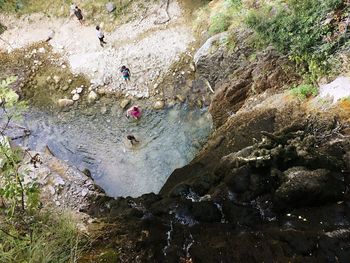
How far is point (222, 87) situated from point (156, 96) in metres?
2.79

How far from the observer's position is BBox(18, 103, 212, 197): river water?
11.7 meters

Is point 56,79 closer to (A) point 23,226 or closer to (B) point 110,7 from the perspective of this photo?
(B) point 110,7

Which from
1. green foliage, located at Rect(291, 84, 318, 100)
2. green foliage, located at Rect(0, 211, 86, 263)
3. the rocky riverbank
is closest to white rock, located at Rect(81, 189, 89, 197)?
the rocky riverbank

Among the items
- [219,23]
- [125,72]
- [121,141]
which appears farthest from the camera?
[125,72]

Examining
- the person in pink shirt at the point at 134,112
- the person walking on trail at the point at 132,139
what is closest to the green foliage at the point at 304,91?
the person walking on trail at the point at 132,139

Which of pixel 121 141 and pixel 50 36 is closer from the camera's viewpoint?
pixel 121 141

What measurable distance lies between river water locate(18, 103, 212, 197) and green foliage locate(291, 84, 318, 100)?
3.46 m

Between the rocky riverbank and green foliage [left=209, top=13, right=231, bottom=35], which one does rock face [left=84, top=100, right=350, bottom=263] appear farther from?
green foliage [left=209, top=13, right=231, bottom=35]

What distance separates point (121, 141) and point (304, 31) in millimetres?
6787

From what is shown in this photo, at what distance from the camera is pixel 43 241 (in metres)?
5.28

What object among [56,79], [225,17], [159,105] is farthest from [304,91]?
[56,79]

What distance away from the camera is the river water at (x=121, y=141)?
1170 centimetres

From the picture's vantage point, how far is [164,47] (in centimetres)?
1489

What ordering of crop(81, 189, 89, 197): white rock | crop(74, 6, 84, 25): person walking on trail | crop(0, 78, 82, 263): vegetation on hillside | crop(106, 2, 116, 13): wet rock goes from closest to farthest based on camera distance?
crop(0, 78, 82, 263): vegetation on hillside, crop(81, 189, 89, 197): white rock, crop(74, 6, 84, 25): person walking on trail, crop(106, 2, 116, 13): wet rock
